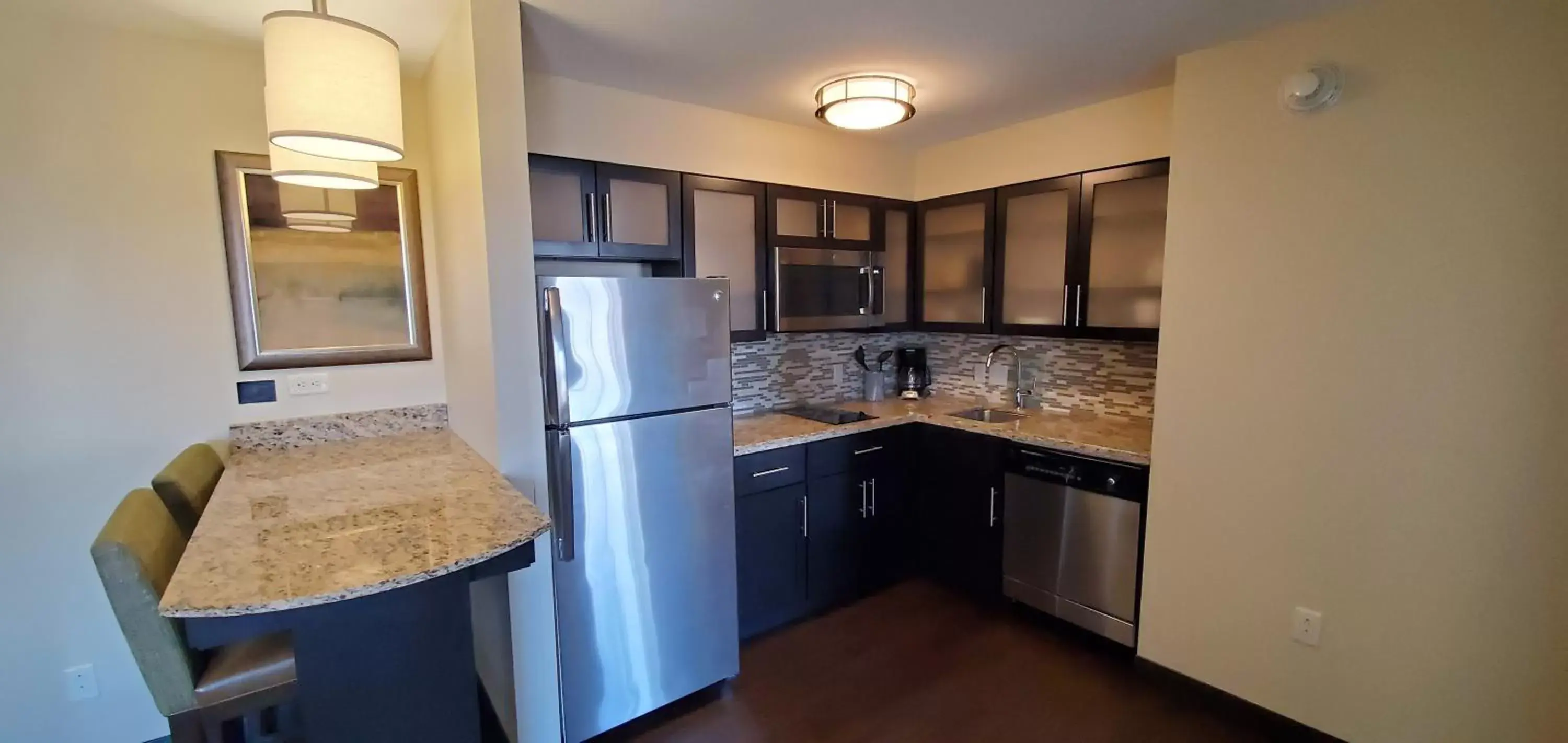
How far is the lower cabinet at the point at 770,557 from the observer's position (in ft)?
8.41

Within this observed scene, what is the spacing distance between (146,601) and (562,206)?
1.61 meters

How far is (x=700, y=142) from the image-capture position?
2689 mm

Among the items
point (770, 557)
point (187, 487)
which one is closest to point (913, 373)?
point (770, 557)

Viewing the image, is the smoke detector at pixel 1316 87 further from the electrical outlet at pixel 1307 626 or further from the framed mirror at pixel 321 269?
the framed mirror at pixel 321 269

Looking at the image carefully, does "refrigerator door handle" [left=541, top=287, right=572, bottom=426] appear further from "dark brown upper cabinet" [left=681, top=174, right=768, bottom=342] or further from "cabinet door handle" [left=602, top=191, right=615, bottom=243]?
"dark brown upper cabinet" [left=681, top=174, right=768, bottom=342]

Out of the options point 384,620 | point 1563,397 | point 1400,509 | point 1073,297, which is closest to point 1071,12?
point 1073,297

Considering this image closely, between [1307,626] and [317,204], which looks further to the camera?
[317,204]

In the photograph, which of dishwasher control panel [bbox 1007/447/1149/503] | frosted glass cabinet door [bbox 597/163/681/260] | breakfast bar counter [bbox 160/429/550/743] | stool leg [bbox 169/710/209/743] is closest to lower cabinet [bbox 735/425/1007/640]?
dishwasher control panel [bbox 1007/447/1149/503]

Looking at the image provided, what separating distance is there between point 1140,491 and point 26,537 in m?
3.71

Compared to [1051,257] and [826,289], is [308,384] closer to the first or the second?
[826,289]

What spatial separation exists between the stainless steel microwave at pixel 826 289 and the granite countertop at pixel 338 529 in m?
1.52

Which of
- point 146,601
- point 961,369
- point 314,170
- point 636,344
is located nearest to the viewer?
point 146,601

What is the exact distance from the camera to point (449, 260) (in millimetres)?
2213

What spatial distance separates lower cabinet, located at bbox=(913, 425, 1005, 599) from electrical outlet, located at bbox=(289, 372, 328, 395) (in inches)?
101
